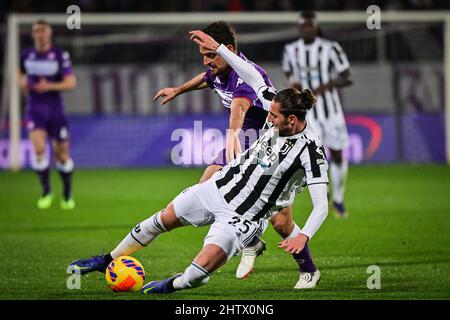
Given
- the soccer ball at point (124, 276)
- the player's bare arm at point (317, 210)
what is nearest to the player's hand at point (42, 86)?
the soccer ball at point (124, 276)

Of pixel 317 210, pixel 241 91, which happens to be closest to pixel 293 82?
pixel 241 91

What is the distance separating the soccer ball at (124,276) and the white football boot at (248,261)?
1071 millimetres

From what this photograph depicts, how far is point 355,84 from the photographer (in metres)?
19.3

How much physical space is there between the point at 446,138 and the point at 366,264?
11.0 meters

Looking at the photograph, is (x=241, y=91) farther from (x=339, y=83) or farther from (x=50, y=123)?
(x=50, y=123)

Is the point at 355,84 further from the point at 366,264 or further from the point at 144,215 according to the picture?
the point at 366,264

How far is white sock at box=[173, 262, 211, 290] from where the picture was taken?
21.7ft

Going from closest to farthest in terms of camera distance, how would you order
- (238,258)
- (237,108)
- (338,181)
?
(237,108)
(238,258)
(338,181)

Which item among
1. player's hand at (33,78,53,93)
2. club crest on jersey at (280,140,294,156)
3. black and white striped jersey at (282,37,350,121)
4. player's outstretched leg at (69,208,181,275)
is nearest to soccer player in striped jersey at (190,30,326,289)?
club crest on jersey at (280,140,294,156)

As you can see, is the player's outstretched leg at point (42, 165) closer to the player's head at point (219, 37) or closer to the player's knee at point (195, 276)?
the player's head at point (219, 37)

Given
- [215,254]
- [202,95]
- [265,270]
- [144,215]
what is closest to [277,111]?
[215,254]

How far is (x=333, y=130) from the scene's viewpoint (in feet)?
41.8

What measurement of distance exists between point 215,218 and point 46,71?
23.4ft

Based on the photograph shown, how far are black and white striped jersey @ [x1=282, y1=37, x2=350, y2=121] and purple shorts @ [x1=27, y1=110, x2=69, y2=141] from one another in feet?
10.2
